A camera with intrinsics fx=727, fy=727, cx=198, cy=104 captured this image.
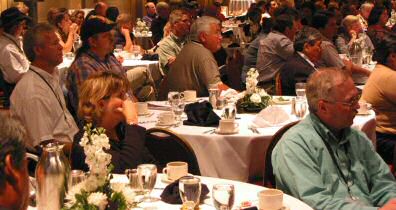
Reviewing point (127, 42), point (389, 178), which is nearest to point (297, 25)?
point (127, 42)

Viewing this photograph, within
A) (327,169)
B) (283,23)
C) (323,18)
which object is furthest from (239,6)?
(327,169)

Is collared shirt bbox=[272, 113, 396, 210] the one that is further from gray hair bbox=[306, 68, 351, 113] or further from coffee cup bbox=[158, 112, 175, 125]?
coffee cup bbox=[158, 112, 175, 125]

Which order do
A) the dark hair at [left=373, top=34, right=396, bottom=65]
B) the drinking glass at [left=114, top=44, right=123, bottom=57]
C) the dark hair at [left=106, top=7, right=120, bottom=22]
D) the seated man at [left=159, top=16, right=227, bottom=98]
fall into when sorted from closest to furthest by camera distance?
the dark hair at [left=373, top=34, right=396, bottom=65], the seated man at [left=159, top=16, right=227, bottom=98], the drinking glass at [left=114, top=44, right=123, bottom=57], the dark hair at [left=106, top=7, right=120, bottom=22]

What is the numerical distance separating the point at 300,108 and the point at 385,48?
1133mm

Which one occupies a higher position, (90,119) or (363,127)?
(90,119)

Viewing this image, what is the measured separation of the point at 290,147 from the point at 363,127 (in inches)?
67.0

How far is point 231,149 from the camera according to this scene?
4.67 m

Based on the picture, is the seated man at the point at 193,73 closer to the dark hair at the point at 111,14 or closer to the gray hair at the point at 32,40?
the gray hair at the point at 32,40

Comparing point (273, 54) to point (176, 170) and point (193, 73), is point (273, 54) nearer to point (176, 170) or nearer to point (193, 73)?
point (193, 73)

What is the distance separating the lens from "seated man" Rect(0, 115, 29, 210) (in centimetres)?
151

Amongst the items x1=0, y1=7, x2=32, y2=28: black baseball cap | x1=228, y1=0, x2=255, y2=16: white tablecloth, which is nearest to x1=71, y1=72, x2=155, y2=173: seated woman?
x1=0, y1=7, x2=32, y2=28: black baseball cap

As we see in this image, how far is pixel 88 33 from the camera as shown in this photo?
19.3 ft

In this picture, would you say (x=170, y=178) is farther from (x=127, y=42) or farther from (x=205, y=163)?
(x=127, y=42)

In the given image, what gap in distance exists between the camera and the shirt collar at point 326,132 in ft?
11.5
